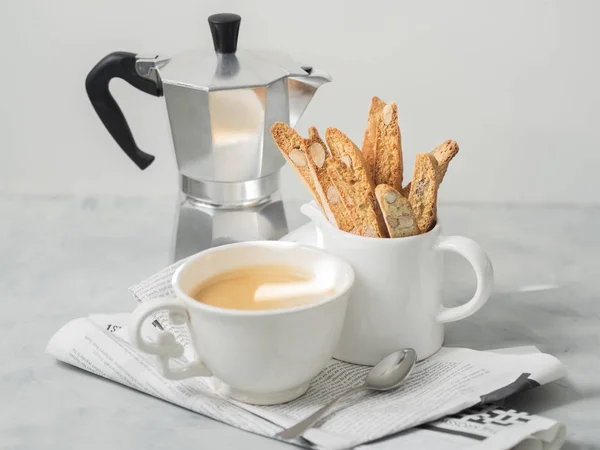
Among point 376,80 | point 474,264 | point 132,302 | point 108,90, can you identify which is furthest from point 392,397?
point 376,80

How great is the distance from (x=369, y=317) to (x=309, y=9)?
23.3 inches

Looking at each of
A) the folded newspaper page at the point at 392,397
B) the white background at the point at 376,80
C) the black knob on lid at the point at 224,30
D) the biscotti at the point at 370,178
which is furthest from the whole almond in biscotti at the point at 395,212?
the white background at the point at 376,80

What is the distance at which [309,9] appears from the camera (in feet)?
4.00

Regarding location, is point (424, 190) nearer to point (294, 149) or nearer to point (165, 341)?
point (294, 149)

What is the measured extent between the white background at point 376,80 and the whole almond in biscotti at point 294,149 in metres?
0.50

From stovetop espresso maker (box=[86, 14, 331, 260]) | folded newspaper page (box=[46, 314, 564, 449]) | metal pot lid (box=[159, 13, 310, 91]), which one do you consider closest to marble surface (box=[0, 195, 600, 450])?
folded newspaper page (box=[46, 314, 564, 449])

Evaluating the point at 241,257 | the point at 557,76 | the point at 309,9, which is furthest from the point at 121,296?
the point at 557,76

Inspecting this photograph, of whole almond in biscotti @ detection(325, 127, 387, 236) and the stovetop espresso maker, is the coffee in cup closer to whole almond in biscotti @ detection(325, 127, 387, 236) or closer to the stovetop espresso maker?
whole almond in biscotti @ detection(325, 127, 387, 236)

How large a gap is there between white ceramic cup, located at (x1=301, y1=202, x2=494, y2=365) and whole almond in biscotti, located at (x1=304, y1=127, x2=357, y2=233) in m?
0.01

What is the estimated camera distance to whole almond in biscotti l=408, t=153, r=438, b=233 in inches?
28.8

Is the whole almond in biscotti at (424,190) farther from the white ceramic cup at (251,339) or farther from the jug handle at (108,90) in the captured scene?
the jug handle at (108,90)

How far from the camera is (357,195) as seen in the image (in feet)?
2.41

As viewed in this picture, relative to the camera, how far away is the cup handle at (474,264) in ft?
2.43

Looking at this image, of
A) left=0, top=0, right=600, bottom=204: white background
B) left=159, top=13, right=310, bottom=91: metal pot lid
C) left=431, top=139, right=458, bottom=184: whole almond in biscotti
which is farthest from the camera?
left=0, top=0, right=600, bottom=204: white background
